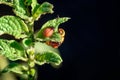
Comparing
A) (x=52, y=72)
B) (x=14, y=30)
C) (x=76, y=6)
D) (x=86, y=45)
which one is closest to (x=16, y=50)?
(x=14, y=30)

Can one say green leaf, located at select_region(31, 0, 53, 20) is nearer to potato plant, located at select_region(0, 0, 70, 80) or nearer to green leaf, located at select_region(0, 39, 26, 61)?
potato plant, located at select_region(0, 0, 70, 80)

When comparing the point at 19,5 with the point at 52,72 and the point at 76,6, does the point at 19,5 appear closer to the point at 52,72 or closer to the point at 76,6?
the point at 52,72

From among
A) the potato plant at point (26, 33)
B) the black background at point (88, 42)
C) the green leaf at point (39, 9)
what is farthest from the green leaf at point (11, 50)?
the black background at point (88, 42)

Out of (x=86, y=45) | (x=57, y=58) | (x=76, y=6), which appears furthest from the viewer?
(x=76, y=6)

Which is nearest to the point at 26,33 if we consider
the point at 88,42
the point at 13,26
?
the point at 13,26

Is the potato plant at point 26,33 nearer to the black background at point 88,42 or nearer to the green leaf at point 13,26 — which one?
the green leaf at point 13,26

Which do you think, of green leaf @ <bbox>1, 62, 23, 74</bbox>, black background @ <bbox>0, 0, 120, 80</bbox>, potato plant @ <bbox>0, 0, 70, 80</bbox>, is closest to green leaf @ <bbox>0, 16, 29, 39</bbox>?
potato plant @ <bbox>0, 0, 70, 80</bbox>
